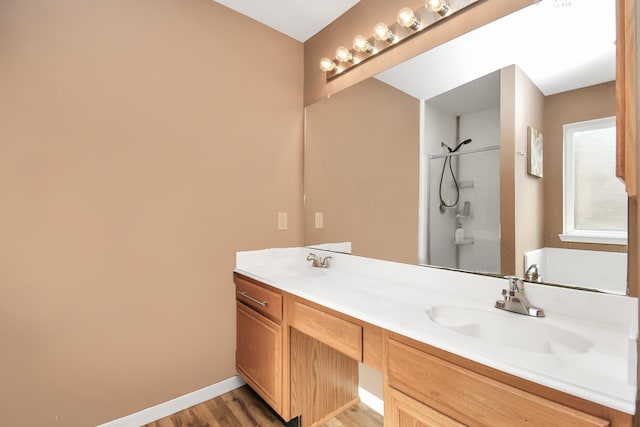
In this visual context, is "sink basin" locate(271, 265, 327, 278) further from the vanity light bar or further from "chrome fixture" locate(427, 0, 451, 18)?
"chrome fixture" locate(427, 0, 451, 18)

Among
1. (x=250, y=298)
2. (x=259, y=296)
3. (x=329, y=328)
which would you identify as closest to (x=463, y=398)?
(x=329, y=328)

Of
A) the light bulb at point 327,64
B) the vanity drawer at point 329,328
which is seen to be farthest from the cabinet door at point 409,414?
the light bulb at point 327,64

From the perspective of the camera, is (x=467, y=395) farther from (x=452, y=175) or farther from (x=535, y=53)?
(x=535, y=53)

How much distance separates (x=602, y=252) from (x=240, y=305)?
1.79 meters

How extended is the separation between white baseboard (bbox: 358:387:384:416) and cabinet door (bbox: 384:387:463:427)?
2.64 feet

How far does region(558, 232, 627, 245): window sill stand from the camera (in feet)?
3.29

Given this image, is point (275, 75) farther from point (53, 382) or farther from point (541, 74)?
point (53, 382)

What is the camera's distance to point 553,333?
971 mm

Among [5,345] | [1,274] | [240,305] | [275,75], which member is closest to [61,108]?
[1,274]

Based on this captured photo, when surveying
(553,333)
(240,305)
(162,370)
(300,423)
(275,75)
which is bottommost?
(300,423)

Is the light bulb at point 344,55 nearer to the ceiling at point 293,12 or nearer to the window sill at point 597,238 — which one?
the ceiling at point 293,12

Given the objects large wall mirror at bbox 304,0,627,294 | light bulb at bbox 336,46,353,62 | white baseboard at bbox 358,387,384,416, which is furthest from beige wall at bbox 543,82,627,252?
white baseboard at bbox 358,387,384,416

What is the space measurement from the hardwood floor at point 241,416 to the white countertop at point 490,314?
2.57 feet

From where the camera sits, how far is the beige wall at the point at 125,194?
1361 mm
